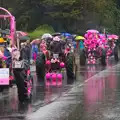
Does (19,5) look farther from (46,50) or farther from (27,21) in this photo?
(46,50)

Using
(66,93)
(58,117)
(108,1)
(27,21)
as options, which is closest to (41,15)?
(27,21)

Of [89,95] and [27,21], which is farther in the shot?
[27,21]

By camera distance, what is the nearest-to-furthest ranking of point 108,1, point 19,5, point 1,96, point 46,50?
point 1,96 < point 46,50 < point 19,5 < point 108,1

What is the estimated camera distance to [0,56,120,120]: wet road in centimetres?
988

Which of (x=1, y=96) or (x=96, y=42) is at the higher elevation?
(x=96, y=42)

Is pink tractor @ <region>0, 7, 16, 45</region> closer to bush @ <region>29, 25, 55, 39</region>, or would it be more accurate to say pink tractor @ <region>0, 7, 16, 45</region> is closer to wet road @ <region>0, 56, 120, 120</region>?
wet road @ <region>0, 56, 120, 120</region>

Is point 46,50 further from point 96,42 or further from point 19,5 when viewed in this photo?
point 19,5

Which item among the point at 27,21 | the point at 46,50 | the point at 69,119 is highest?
the point at 27,21

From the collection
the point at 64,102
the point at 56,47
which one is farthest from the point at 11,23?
the point at 64,102

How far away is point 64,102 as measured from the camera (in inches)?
464

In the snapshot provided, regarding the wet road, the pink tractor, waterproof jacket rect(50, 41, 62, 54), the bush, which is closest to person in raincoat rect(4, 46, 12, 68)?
the wet road

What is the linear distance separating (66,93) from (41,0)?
30.4m

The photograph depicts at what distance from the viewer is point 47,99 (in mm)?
12469

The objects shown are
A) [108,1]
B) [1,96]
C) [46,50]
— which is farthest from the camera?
[108,1]
